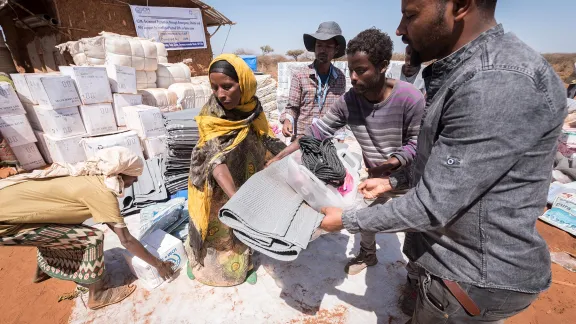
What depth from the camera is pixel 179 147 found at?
3883 mm

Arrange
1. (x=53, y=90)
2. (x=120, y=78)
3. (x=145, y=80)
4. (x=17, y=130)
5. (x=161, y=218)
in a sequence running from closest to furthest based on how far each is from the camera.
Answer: (x=161, y=218)
(x=53, y=90)
(x=17, y=130)
(x=120, y=78)
(x=145, y=80)

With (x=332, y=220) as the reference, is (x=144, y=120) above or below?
below

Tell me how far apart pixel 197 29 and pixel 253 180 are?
32.9ft

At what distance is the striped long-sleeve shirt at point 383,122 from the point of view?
185 centimetres

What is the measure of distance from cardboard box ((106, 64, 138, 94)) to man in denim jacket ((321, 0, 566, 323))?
564 cm

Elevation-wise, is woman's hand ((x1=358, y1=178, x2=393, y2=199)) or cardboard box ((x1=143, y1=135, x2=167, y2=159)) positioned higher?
woman's hand ((x1=358, y1=178, x2=393, y2=199))

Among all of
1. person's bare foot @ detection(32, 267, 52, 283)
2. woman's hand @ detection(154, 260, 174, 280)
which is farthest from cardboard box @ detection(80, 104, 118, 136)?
woman's hand @ detection(154, 260, 174, 280)

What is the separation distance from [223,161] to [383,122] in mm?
1263

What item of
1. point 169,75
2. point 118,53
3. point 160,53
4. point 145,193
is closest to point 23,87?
point 118,53

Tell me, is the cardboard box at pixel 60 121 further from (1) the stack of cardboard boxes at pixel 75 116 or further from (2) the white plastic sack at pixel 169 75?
(2) the white plastic sack at pixel 169 75

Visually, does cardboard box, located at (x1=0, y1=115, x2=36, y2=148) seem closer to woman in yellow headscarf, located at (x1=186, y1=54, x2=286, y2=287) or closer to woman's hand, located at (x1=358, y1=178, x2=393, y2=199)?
woman in yellow headscarf, located at (x1=186, y1=54, x2=286, y2=287)

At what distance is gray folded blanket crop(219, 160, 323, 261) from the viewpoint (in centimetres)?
125

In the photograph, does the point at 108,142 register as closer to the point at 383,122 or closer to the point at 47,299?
the point at 47,299

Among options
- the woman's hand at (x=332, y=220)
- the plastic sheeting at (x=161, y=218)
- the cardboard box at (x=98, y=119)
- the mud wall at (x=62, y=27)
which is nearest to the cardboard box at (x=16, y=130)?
the cardboard box at (x=98, y=119)
